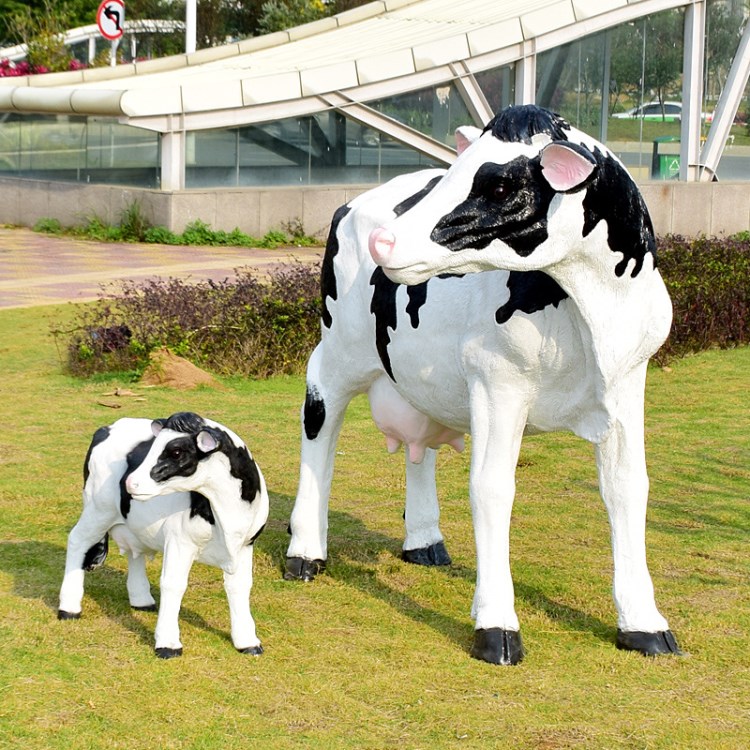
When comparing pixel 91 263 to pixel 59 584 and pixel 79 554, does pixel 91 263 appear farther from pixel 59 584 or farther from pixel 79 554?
pixel 79 554

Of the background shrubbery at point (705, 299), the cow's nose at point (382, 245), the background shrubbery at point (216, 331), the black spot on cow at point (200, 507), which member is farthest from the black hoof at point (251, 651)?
the background shrubbery at point (705, 299)

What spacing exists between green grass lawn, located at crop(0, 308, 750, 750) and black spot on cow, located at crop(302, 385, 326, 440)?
2.19ft

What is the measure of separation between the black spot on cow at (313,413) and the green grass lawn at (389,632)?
669 millimetres

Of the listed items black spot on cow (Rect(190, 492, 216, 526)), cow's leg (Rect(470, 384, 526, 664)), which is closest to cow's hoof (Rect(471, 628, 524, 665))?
cow's leg (Rect(470, 384, 526, 664))

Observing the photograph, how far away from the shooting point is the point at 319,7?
129ft

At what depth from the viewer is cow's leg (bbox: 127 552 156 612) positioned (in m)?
5.82

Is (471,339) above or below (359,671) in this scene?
above

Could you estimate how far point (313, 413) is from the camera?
656 cm

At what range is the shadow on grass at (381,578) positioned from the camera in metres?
5.75

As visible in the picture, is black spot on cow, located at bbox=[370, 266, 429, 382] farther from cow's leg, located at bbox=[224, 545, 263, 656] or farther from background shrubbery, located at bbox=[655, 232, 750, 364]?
background shrubbery, located at bbox=[655, 232, 750, 364]

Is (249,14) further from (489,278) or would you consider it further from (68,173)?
(489,278)

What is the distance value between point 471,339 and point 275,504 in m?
2.70

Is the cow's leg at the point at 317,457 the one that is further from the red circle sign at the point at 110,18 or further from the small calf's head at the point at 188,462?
the red circle sign at the point at 110,18

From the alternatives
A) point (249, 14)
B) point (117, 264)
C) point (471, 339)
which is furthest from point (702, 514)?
point (249, 14)
